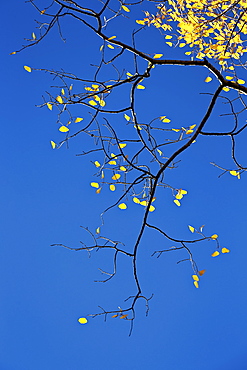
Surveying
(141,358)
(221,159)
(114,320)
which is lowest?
(141,358)

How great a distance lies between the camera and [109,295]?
8.24m

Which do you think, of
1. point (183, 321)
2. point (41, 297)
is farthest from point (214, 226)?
point (41, 297)

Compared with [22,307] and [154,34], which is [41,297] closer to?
[22,307]

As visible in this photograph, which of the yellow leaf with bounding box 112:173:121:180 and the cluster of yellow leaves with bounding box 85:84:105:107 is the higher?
the cluster of yellow leaves with bounding box 85:84:105:107

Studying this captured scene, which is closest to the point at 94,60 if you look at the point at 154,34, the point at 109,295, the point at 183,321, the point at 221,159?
the point at 154,34

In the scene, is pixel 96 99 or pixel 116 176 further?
pixel 116 176

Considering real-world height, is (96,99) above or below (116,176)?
above

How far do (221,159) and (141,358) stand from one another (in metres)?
3.55

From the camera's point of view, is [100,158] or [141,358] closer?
[100,158]

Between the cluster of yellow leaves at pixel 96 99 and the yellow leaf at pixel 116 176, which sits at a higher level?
the cluster of yellow leaves at pixel 96 99

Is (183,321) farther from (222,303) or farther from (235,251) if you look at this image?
(235,251)

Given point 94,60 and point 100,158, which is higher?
point 94,60

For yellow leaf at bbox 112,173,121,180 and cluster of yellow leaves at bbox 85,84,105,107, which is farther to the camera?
yellow leaf at bbox 112,173,121,180

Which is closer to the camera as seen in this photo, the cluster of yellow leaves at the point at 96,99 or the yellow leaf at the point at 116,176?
the cluster of yellow leaves at the point at 96,99
